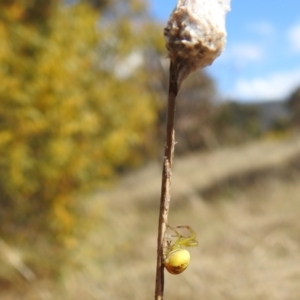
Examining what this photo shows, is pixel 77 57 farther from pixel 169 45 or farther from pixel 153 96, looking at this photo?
pixel 169 45

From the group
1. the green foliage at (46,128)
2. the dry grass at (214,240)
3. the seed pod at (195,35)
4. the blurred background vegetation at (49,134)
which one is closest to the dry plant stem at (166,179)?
the seed pod at (195,35)

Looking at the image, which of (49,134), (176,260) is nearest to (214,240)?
(49,134)

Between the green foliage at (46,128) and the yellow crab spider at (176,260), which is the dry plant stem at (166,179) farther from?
the green foliage at (46,128)

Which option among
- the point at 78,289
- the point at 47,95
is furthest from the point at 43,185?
the point at 78,289

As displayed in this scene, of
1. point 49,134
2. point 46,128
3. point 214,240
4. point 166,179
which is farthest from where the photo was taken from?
point 214,240

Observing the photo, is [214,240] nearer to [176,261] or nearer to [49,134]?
[49,134]

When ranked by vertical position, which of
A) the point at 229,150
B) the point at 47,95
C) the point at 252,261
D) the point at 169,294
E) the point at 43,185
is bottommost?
the point at 169,294
